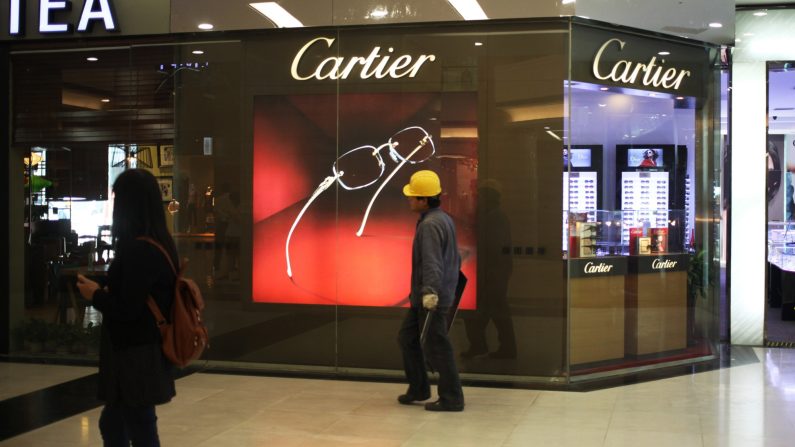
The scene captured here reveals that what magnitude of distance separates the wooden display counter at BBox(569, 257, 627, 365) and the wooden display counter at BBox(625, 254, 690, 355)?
138 mm

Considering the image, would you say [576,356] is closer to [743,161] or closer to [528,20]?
[528,20]

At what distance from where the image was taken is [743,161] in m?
8.96

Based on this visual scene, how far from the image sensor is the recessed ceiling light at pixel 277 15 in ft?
24.1

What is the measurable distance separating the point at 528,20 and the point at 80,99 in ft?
13.7

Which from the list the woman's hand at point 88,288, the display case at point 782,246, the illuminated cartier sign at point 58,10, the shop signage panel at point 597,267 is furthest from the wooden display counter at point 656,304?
the illuminated cartier sign at point 58,10

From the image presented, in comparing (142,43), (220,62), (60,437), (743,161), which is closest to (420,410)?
(60,437)

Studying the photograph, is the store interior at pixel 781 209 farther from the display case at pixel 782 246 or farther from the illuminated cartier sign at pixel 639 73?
the illuminated cartier sign at pixel 639 73

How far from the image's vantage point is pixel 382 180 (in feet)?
24.0

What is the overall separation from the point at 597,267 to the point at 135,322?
4.49 m

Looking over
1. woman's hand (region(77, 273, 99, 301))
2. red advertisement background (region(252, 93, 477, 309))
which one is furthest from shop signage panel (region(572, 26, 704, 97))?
woman's hand (region(77, 273, 99, 301))

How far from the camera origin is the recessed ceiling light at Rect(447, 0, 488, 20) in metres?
6.98

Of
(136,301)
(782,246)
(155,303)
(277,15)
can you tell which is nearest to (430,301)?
(155,303)

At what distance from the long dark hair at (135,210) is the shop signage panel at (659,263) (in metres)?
4.86

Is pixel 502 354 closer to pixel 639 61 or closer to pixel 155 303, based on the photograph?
pixel 639 61
